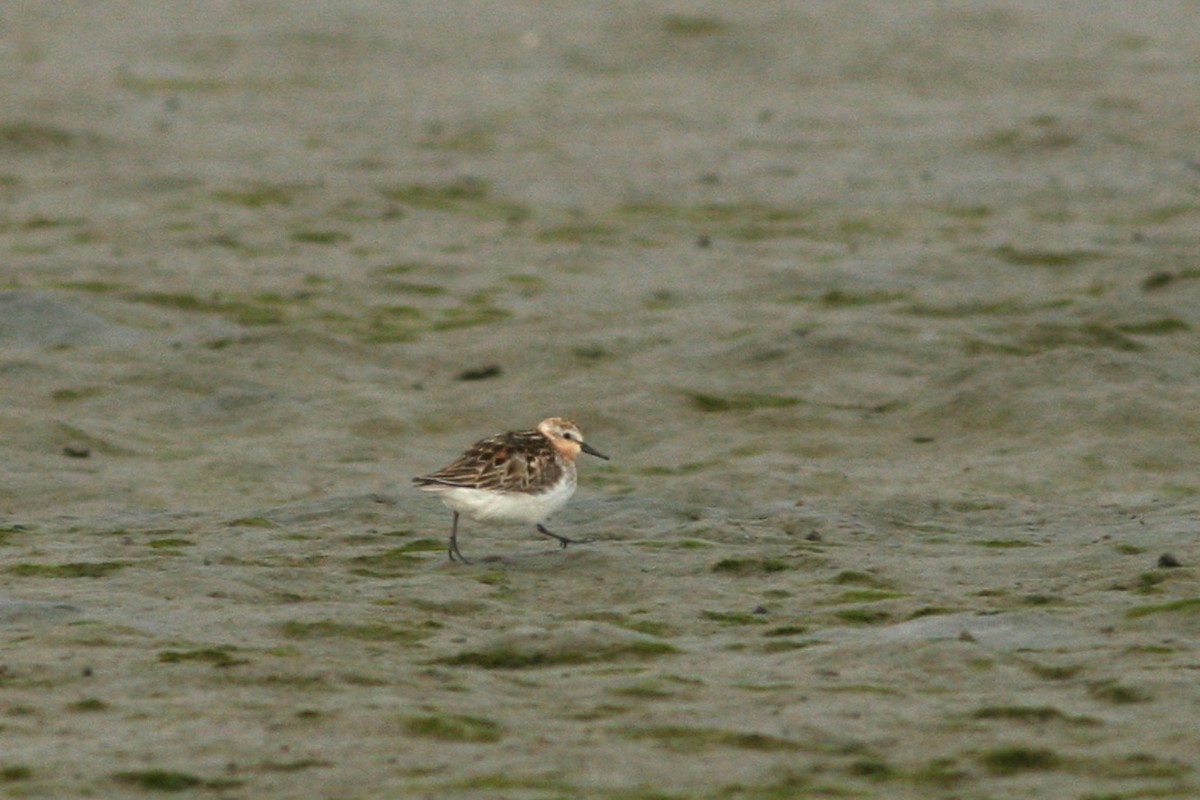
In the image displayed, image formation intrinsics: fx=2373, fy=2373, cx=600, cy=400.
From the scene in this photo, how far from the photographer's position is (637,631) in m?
15.0

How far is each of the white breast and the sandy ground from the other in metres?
0.39

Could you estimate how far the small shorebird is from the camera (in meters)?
17.0

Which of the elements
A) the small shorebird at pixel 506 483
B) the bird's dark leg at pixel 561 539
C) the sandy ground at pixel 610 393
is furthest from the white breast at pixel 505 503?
the sandy ground at pixel 610 393

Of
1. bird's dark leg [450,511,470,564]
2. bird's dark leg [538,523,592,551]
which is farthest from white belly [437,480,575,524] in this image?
bird's dark leg [538,523,592,551]

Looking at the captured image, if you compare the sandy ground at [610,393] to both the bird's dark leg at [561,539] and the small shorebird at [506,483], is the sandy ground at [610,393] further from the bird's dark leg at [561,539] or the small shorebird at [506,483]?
the small shorebird at [506,483]

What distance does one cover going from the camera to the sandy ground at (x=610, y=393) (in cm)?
1283

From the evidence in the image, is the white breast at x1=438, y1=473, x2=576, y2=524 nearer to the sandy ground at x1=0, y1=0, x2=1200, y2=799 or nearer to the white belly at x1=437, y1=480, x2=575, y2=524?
the white belly at x1=437, y1=480, x2=575, y2=524

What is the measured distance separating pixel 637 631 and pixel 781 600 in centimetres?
133

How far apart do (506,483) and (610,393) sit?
20.8 ft

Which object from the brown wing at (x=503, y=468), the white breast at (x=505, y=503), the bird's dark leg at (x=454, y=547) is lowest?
the bird's dark leg at (x=454, y=547)

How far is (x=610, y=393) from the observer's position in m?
23.3

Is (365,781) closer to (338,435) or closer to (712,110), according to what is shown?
(338,435)

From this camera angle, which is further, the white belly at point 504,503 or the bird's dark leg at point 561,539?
the bird's dark leg at point 561,539

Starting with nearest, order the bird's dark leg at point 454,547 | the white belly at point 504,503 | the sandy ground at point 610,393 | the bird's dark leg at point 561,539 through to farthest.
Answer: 1. the sandy ground at point 610,393
2. the white belly at point 504,503
3. the bird's dark leg at point 454,547
4. the bird's dark leg at point 561,539
